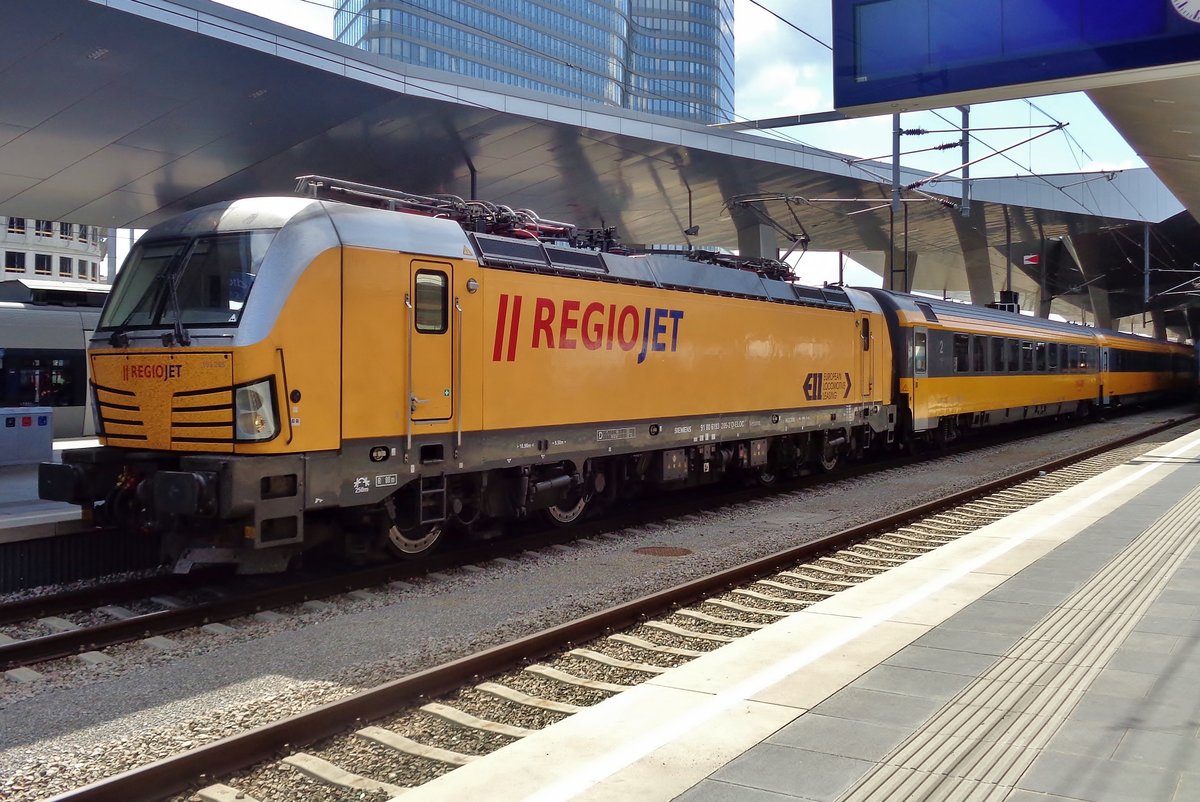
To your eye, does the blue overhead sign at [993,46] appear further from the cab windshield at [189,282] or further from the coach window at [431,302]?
the cab windshield at [189,282]

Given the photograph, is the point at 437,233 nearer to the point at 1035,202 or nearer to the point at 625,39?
the point at 1035,202

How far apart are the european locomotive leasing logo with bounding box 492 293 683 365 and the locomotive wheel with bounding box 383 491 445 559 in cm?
183

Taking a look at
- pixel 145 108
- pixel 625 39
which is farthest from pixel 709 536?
pixel 625 39

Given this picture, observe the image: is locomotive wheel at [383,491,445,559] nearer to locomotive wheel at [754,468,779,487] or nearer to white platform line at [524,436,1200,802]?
white platform line at [524,436,1200,802]

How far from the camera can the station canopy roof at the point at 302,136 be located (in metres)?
15.2

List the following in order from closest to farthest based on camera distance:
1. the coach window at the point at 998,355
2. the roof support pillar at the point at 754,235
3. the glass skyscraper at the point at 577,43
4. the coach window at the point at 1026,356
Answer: the coach window at the point at 998,355, the coach window at the point at 1026,356, the roof support pillar at the point at 754,235, the glass skyscraper at the point at 577,43

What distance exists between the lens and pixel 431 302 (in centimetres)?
904

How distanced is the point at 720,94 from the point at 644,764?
143757mm

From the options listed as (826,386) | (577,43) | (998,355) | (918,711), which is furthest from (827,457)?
(577,43)

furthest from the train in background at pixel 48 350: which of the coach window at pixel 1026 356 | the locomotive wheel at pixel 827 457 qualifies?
the coach window at pixel 1026 356

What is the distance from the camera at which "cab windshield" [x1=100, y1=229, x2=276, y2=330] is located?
7.95 meters

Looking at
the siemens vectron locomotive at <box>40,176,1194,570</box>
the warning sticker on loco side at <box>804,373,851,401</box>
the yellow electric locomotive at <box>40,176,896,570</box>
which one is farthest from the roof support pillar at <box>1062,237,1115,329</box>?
the yellow electric locomotive at <box>40,176,896,570</box>

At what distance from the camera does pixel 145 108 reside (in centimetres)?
1709

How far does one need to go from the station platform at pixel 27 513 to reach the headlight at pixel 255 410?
10.1ft
